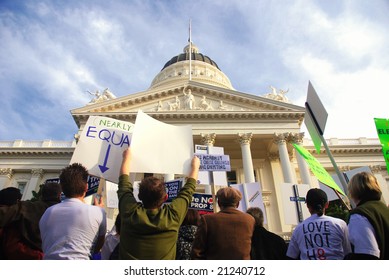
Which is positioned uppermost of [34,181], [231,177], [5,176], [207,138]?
[207,138]

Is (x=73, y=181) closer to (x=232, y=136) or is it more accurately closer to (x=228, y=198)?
(x=228, y=198)

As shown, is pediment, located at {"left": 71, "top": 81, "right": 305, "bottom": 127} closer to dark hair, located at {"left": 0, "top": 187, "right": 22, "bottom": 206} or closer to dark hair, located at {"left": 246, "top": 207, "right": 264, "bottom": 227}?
dark hair, located at {"left": 246, "top": 207, "right": 264, "bottom": 227}

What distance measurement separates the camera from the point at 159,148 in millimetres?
3604

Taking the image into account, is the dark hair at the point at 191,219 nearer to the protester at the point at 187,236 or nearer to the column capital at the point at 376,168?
the protester at the point at 187,236

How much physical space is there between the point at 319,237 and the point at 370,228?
0.60m

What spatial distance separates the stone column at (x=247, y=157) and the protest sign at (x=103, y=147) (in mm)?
15239

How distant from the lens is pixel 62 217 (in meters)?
2.39

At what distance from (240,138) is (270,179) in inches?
214

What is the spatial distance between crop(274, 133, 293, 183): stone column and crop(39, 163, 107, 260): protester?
18008mm

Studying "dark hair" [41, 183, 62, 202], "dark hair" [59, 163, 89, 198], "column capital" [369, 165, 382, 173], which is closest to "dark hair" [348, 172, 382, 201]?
"dark hair" [59, 163, 89, 198]

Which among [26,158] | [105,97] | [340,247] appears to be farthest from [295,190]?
[26,158]

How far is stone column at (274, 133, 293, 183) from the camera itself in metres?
19.0

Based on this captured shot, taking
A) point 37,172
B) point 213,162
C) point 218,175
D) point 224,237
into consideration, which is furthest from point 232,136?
point 37,172
